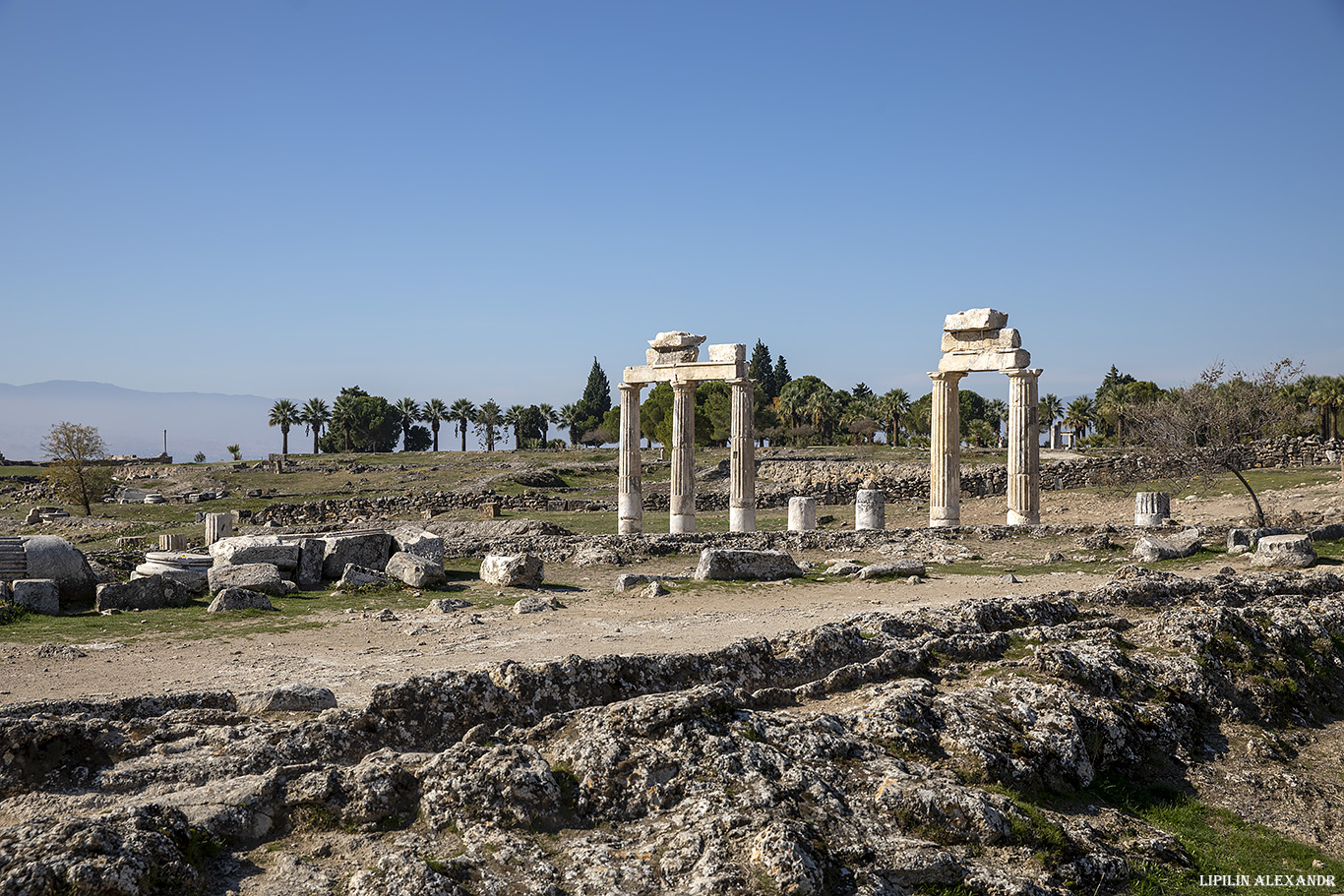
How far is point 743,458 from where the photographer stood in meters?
31.9

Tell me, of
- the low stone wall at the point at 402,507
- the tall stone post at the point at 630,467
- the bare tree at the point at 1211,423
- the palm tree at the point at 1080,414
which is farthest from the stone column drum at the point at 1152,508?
the palm tree at the point at 1080,414

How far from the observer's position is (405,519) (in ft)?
134

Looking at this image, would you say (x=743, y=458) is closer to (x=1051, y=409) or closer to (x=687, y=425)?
(x=687, y=425)

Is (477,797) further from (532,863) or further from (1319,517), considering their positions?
(1319,517)

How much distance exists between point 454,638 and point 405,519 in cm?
2826

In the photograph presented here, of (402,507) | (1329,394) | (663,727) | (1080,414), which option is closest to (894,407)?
(1080,414)

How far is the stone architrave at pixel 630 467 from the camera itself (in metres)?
A: 32.9

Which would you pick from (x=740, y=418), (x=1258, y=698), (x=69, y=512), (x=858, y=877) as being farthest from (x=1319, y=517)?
(x=69, y=512)

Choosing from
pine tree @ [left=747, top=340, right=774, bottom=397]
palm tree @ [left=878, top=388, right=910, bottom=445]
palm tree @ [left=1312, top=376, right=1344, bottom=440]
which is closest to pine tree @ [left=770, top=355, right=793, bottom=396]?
pine tree @ [left=747, top=340, right=774, bottom=397]

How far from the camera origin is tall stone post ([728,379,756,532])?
31266 mm

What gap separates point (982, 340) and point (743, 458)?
842 centimetres

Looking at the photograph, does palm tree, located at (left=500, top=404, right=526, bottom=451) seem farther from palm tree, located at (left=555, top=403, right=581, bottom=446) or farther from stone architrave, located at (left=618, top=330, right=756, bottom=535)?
stone architrave, located at (left=618, top=330, right=756, bottom=535)

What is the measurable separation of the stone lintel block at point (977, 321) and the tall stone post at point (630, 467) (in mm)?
10533

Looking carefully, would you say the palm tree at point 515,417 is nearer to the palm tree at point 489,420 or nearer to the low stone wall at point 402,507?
the palm tree at point 489,420
